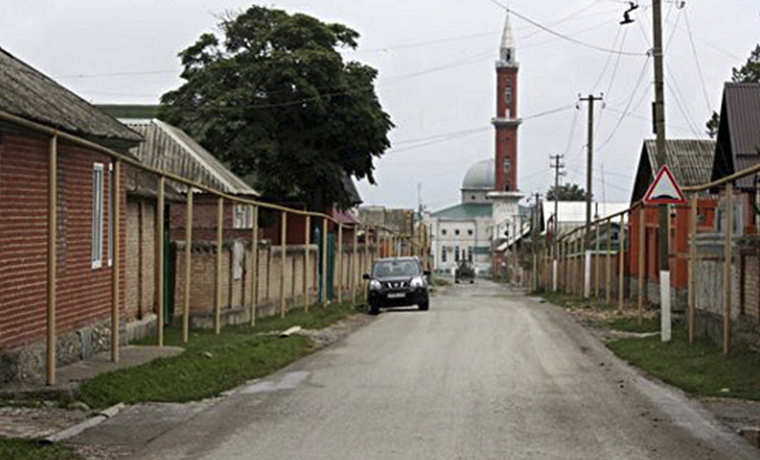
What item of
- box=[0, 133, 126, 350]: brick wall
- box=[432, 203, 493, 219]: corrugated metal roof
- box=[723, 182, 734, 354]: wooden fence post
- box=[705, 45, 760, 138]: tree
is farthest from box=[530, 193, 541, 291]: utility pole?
box=[432, 203, 493, 219]: corrugated metal roof

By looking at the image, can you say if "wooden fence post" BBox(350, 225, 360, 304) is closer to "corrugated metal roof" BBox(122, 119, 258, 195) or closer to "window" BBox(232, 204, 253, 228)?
"window" BBox(232, 204, 253, 228)

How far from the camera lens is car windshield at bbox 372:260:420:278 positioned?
37.2 m

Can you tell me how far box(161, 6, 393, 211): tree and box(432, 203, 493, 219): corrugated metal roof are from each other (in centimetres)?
10463

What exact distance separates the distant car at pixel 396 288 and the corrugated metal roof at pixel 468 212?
116 m

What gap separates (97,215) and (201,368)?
3.27 meters

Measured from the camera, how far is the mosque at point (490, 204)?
427 ft

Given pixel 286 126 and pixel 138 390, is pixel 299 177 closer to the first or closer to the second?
pixel 286 126

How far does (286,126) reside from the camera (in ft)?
159

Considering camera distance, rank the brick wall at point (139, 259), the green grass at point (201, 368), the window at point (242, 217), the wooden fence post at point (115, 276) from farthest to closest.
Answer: the window at point (242, 217), the brick wall at point (139, 259), the wooden fence post at point (115, 276), the green grass at point (201, 368)

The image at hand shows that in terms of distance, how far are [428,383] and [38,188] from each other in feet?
17.2

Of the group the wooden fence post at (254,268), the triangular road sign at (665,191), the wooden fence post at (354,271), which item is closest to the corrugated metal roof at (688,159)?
the wooden fence post at (354,271)

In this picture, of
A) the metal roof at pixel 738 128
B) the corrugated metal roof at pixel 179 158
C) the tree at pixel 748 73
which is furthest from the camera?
the tree at pixel 748 73

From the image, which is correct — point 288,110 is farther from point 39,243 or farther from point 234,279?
point 39,243

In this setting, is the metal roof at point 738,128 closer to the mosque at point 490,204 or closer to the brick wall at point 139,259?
the brick wall at point 139,259
